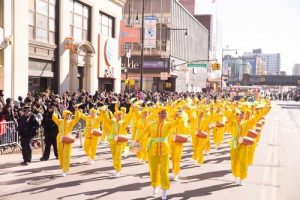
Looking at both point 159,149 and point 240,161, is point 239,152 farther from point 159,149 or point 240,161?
point 159,149

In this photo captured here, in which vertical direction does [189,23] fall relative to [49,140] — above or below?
above

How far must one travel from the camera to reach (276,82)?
13025 centimetres

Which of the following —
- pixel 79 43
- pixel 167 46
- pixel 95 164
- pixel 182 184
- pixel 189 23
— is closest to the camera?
pixel 182 184

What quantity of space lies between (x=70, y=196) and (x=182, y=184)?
8.83 ft

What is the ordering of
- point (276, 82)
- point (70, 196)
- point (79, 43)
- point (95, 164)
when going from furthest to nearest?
1. point (276, 82)
2. point (79, 43)
3. point (95, 164)
4. point (70, 196)

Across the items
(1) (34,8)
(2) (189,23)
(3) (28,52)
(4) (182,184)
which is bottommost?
(4) (182,184)

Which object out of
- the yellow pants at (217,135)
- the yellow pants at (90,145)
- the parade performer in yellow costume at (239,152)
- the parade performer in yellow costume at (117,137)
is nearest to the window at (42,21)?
the yellow pants at (90,145)

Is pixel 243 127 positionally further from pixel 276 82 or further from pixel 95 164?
pixel 276 82

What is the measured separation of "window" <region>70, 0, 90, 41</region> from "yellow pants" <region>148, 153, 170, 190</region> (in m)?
17.7

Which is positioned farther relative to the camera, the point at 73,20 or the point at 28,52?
the point at 73,20

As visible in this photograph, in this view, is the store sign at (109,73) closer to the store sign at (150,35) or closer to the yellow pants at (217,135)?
the store sign at (150,35)

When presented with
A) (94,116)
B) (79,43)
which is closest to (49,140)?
(94,116)

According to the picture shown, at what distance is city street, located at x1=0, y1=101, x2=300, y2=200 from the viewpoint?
336 inches

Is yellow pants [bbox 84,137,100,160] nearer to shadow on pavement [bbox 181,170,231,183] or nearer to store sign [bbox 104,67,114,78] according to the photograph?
shadow on pavement [bbox 181,170,231,183]
